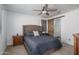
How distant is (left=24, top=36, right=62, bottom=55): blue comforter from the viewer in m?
1.66

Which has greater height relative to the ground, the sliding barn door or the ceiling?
the ceiling

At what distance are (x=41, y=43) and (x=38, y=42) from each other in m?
0.06

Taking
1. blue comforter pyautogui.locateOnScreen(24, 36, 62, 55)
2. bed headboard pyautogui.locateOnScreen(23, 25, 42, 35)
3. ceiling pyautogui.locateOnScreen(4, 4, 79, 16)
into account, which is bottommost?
blue comforter pyautogui.locateOnScreen(24, 36, 62, 55)

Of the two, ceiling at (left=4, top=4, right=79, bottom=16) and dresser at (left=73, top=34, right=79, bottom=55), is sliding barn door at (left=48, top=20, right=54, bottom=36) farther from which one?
dresser at (left=73, top=34, right=79, bottom=55)

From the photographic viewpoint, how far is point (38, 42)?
1690mm

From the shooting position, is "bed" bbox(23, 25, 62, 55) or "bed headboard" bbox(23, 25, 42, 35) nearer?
"bed" bbox(23, 25, 62, 55)

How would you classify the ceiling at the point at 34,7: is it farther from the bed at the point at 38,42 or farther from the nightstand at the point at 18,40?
the nightstand at the point at 18,40

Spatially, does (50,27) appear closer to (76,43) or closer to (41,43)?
(41,43)

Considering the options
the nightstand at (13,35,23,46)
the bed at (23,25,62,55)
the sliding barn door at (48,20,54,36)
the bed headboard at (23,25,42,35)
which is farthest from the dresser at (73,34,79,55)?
the nightstand at (13,35,23,46)

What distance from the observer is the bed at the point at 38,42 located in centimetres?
166
